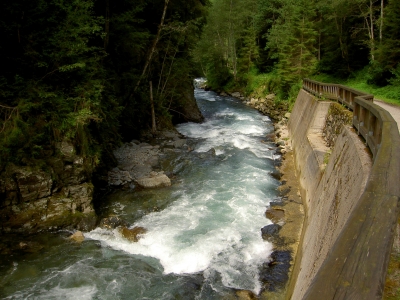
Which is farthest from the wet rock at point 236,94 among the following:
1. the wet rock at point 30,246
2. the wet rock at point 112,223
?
the wet rock at point 30,246

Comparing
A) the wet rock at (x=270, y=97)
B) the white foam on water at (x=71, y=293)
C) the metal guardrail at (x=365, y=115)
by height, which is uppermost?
the metal guardrail at (x=365, y=115)

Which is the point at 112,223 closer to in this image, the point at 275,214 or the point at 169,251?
the point at 169,251

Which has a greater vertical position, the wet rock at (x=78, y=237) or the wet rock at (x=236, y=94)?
the wet rock at (x=78, y=237)

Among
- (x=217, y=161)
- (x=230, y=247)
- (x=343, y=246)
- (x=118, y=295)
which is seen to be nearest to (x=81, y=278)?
(x=118, y=295)

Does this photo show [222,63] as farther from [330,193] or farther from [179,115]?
[330,193]

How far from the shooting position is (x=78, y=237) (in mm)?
8242

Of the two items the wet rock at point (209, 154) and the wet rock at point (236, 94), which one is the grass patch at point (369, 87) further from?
the wet rock at point (236, 94)

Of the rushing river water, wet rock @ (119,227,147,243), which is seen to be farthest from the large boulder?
wet rock @ (119,227,147,243)

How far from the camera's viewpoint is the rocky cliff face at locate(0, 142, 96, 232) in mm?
8203

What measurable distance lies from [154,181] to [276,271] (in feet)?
19.9

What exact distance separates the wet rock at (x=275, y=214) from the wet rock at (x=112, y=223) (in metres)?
4.43

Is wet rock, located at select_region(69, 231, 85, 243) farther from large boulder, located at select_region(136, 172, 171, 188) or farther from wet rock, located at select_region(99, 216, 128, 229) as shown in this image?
large boulder, located at select_region(136, 172, 171, 188)

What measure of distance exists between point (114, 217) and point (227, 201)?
3.77 metres

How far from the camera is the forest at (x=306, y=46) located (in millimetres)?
18859
